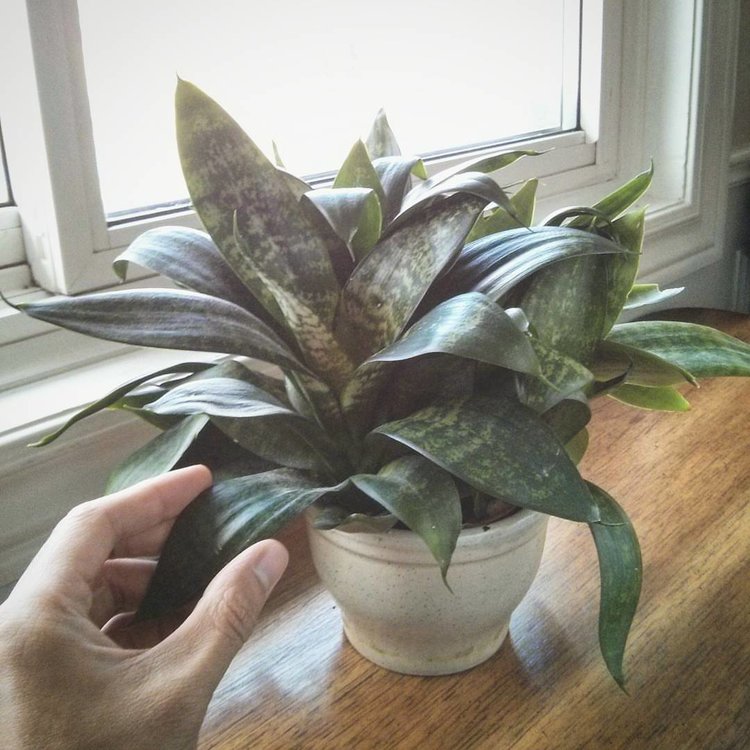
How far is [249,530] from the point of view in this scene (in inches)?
15.2

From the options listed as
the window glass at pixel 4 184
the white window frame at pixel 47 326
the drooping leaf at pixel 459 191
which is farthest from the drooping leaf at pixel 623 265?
the window glass at pixel 4 184

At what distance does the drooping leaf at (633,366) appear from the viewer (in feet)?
1.47

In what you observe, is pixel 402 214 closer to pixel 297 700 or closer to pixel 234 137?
pixel 234 137

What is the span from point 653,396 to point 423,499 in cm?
21

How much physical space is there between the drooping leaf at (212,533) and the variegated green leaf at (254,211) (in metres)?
0.09

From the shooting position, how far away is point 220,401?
411 mm

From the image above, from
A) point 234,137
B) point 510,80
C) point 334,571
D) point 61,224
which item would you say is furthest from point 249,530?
point 510,80

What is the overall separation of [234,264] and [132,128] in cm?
39

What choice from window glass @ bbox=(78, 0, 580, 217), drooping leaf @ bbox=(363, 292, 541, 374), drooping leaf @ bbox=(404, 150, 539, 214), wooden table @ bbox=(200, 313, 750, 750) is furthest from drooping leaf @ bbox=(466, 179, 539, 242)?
window glass @ bbox=(78, 0, 580, 217)

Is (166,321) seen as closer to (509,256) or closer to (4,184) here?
(509,256)

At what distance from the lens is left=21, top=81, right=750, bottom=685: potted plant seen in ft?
1.17

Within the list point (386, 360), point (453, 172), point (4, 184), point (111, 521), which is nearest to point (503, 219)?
point (453, 172)

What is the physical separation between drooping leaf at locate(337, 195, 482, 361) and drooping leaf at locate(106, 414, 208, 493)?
0.34 feet

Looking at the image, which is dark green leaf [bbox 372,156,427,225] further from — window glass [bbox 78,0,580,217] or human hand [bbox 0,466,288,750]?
window glass [bbox 78,0,580,217]
